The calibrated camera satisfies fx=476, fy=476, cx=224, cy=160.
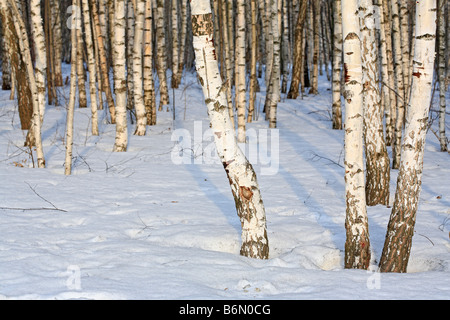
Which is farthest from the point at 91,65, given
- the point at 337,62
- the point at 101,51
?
the point at 337,62

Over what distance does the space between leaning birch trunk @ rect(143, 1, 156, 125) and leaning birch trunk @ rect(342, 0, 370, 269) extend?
22.0ft

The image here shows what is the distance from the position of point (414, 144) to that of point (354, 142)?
41 cm

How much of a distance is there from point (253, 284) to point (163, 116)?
28.7ft

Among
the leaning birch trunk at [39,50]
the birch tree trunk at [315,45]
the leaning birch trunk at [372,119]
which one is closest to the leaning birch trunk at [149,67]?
the leaning birch trunk at [39,50]

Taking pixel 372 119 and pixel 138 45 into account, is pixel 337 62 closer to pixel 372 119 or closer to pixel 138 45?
pixel 138 45

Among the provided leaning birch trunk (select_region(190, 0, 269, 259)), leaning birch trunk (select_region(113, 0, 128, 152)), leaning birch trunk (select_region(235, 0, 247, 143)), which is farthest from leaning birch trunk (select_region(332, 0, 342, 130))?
leaning birch trunk (select_region(190, 0, 269, 259))

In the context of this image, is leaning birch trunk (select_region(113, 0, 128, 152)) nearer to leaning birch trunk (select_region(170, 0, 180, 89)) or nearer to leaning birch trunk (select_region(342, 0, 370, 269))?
leaning birch trunk (select_region(342, 0, 370, 269))

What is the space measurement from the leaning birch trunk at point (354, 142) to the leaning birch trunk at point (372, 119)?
1.78 meters

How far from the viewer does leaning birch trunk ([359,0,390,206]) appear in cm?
522

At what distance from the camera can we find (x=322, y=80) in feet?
64.5

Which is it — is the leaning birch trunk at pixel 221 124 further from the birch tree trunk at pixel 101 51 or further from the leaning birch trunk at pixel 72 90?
the birch tree trunk at pixel 101 51

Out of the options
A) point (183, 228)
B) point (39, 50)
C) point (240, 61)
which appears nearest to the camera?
point (183, 228)

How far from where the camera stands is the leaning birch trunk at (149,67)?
379 inches

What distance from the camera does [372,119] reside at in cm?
536
